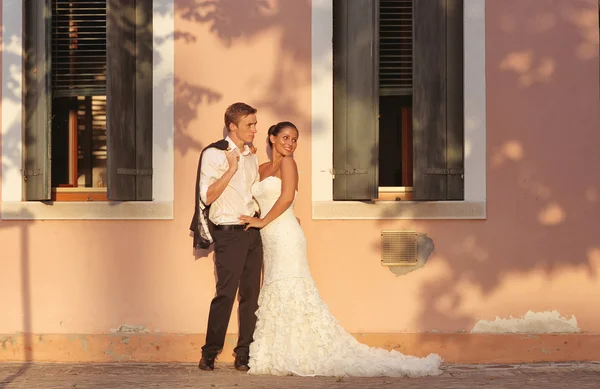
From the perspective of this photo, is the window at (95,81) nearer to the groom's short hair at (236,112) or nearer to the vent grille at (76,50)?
the vent grille at (76,50)

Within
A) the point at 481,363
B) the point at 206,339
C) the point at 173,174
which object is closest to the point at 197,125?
the point at 173,174

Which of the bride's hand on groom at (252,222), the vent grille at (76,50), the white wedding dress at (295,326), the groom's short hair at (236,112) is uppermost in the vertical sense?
the vent grille at (76,50)

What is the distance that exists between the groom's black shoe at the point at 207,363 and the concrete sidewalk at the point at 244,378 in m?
0.05

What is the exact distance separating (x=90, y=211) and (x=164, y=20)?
1687mm

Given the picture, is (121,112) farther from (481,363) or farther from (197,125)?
(481,363)

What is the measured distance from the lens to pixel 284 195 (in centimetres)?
821

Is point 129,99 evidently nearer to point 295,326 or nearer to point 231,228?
point 231,228

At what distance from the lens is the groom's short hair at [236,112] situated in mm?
8219

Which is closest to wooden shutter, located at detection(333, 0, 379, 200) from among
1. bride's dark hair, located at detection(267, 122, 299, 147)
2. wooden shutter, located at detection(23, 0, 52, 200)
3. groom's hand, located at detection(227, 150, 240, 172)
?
bride's dark hair, located at detection(267, 122, 299, 147)

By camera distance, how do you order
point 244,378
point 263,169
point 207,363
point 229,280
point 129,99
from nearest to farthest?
point 244,378
point 229,280
point 207,363
point 263,169
point 129,99

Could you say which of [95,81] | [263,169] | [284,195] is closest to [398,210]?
[284,195]

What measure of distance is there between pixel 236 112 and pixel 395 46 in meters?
1.56

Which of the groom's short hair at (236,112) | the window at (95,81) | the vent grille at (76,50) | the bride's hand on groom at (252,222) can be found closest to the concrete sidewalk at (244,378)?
the bride's hand on groom at (252,222)

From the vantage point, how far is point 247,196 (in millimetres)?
8305
